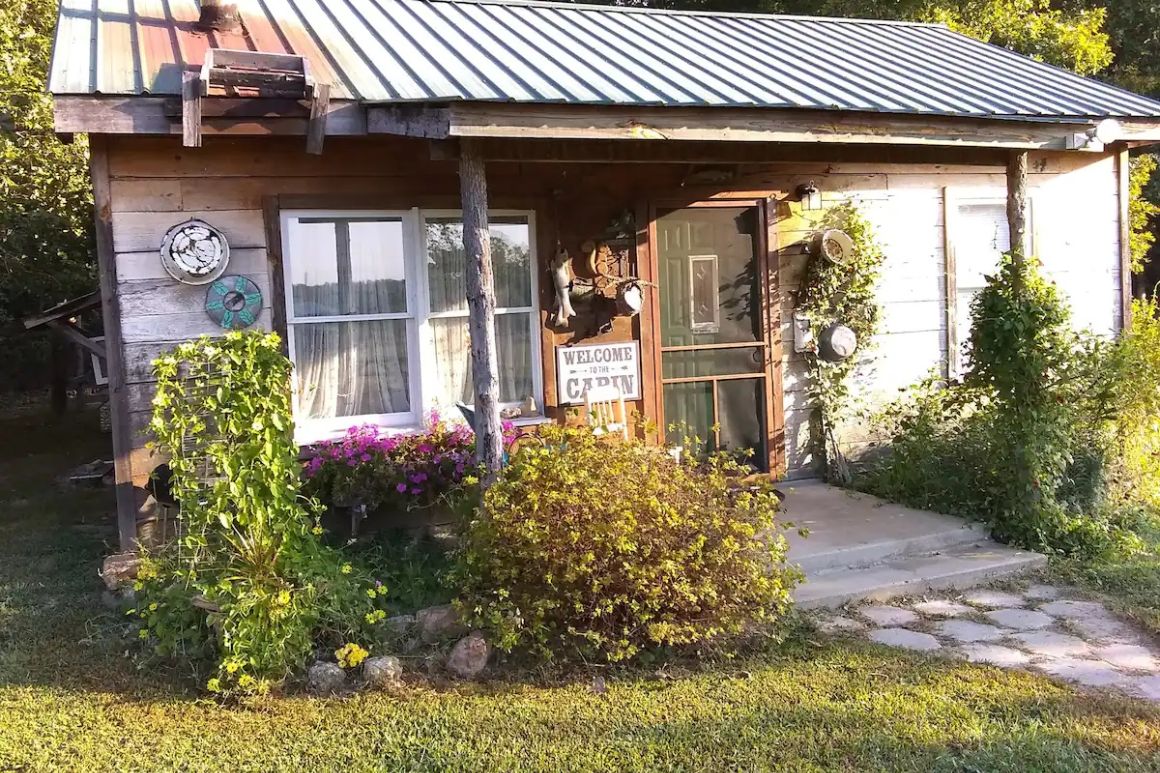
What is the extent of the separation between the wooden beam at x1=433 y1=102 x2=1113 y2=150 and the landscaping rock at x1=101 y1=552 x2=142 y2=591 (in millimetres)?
2786

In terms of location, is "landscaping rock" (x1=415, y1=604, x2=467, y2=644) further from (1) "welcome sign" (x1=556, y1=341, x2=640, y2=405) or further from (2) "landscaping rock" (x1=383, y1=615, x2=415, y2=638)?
(1) "welcome sign" (x1=556, y1=341, x2=640, y2=405)

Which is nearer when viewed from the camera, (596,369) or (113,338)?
(113,338)

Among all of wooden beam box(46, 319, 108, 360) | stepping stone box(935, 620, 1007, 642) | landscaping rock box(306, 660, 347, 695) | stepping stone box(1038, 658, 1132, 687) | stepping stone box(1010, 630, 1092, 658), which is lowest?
stepping stone box(1038, 658, 1132, 687)

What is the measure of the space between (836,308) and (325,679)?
4.93 metres

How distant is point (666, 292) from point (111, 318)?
375 centimetres

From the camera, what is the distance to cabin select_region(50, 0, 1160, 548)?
4918 millimetres

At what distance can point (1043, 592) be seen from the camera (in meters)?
5.10

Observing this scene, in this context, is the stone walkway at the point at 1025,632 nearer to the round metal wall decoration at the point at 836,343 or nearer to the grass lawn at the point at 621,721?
the grass lawn at the point at 621,721

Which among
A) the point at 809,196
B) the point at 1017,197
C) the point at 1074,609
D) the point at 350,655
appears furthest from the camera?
the point at 809,196

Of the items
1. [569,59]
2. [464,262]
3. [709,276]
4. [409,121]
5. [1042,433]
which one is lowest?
[1042,433]

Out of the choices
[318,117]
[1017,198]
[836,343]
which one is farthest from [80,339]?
[1017,198]

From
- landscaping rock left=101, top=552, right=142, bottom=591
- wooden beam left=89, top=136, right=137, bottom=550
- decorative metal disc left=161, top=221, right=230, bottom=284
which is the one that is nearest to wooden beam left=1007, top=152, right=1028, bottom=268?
decorative metal disc left=161, top=221, right=230, bottom=284

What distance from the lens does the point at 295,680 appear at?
3.98 meters

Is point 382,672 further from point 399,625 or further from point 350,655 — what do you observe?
point 399,625
